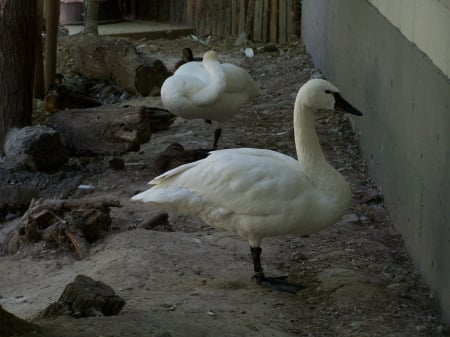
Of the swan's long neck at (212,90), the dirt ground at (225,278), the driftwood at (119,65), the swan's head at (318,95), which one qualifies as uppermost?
the swan's head at (318,95)

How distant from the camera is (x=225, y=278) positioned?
215 inches

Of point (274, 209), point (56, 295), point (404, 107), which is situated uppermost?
point (404, 107)

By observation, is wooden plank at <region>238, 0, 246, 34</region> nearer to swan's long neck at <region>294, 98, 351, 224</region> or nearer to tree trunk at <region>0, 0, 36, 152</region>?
tree trunk at <region>0, 0, 36, 152</region>

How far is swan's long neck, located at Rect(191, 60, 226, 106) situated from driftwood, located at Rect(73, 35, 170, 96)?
9.48 feet

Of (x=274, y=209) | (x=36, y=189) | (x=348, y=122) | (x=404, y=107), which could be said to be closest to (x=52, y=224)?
(x=36, y=189)

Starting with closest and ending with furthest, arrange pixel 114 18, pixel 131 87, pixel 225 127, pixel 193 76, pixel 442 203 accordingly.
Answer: pixel 442 203, pixel 193 76, pixel 225 127, pixel 131 87, pixel 114 18

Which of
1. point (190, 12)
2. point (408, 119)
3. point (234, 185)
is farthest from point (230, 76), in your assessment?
point (190, 12)

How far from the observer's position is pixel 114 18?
15.4 metres

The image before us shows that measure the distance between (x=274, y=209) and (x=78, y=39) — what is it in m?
7.05

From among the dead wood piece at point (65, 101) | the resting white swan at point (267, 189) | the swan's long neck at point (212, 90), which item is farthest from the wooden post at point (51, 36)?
the resting white swan at point (267, 189)

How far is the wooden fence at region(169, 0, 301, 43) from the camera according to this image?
45.2 ft

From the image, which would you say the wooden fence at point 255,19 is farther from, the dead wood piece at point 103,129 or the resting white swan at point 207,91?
the dead wood piece at point 103,129

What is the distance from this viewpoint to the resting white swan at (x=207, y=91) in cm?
786

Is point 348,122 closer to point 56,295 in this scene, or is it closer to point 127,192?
point 127,192
